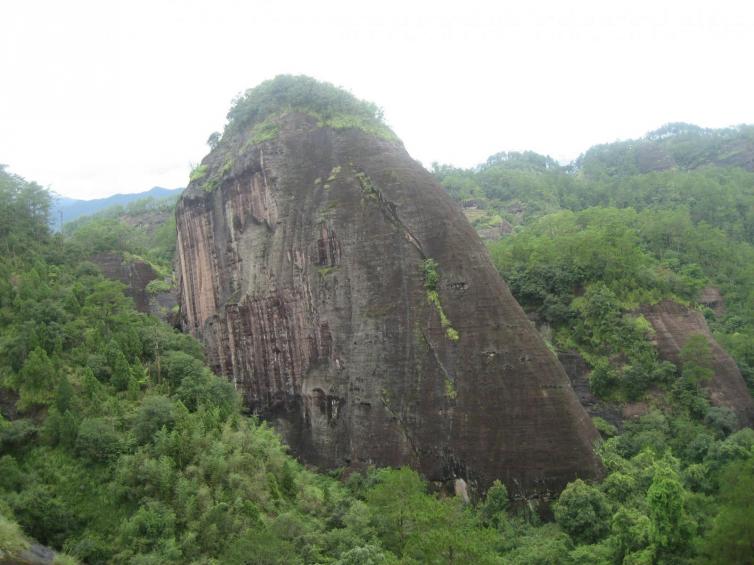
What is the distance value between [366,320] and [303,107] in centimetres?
1268

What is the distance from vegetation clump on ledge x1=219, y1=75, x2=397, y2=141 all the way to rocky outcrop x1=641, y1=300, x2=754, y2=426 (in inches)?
610

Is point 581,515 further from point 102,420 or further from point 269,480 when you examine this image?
point 102,420

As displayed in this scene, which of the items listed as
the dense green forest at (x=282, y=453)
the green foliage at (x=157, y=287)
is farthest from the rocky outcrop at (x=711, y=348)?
the green foliage at (x=157, y=287)

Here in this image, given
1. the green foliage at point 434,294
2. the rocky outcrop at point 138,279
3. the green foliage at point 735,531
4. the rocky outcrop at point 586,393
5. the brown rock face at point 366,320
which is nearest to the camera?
the green foliage at point 735,531

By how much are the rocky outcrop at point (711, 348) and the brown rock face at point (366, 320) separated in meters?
8.47

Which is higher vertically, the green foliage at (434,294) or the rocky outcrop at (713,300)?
the green foliage at (434,294)

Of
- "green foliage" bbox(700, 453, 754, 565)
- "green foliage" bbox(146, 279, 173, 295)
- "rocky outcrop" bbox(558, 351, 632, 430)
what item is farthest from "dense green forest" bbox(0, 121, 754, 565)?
"green foliage" bbox(146, 279, 173, 295)

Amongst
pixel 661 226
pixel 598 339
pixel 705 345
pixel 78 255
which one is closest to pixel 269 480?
pixel 598 339

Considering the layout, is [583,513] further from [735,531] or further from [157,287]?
[157,287]

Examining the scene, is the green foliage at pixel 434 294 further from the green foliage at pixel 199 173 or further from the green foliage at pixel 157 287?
the green foliage at pixel 157 287

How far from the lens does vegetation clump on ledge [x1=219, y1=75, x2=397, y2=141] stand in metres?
28.7

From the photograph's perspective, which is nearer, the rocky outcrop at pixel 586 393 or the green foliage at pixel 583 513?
the green foliage at pixel 583 513

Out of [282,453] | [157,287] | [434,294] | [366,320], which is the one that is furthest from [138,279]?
[434,294]

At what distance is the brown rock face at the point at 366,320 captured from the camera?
794 inches
